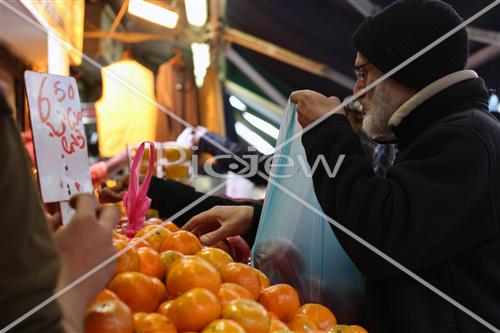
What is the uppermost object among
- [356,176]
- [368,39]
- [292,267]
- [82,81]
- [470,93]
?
[368,39]

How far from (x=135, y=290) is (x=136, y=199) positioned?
0.59 meters

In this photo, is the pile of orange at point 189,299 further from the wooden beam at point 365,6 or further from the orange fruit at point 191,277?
the wooden beam at point 365,6

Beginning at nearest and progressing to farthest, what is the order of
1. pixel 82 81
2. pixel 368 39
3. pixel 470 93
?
pixel 470 93 < pixel 368 39 < pixel 82 81

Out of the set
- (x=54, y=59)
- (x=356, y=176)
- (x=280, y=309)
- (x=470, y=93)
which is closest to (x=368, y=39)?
(x=470, y=93)

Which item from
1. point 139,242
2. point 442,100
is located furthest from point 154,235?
point 442,100

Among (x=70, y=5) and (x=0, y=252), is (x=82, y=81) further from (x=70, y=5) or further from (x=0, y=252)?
(x=0, y=252)

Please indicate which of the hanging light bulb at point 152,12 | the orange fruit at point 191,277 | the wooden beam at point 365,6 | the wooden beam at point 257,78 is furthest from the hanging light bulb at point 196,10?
the orange fruit at point 191,277

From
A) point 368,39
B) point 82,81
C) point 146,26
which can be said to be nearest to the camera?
point 368,39

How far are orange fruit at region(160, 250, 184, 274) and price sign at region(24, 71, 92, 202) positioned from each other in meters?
0.33

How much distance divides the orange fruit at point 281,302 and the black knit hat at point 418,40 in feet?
2.31

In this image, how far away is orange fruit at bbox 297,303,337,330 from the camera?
131 cm

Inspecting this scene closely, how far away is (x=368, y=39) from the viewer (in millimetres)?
1562

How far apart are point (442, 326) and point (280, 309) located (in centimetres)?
41

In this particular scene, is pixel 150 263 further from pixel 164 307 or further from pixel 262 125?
pixel 262 125
